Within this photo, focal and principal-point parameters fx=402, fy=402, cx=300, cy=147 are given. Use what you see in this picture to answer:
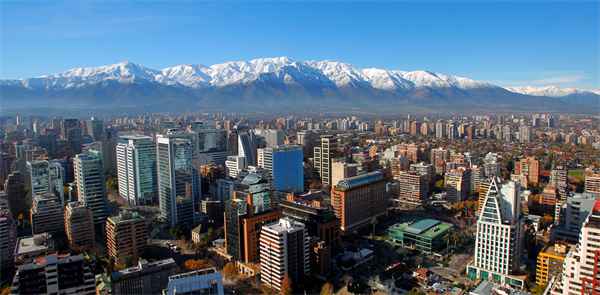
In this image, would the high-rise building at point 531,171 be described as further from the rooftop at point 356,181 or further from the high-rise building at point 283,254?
the high-rise building at point 283,254

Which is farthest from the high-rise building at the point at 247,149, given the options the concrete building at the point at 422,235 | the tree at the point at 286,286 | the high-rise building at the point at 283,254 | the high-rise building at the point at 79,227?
the tree at the point at 286,286

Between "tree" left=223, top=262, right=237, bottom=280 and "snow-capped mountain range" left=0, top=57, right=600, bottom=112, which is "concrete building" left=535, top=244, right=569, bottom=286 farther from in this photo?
"snow-capped mountain range" left=0, top=57, right=600, bottom=112

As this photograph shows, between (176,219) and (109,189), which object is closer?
(176,219)

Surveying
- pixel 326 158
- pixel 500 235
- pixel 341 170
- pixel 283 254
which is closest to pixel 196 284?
pixel 283 254

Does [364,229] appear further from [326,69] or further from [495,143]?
[326,69]

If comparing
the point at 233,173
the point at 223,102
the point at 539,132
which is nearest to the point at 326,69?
Answer: the point at 223,102

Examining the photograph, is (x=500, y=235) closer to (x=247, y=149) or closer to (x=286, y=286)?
(x=286, y=286)
